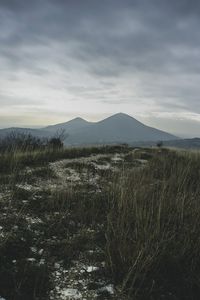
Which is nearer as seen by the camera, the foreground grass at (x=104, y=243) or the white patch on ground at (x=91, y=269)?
the foreground grass at (x=104, y=243)

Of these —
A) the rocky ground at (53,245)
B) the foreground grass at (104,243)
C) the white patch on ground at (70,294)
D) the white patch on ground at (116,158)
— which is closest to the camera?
the white patch on ground at (70,294)

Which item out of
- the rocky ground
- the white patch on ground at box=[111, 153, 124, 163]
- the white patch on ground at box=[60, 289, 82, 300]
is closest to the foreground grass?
the rocky ground

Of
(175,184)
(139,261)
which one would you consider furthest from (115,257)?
(175,184)

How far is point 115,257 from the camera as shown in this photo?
476cm

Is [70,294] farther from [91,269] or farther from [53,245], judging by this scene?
[53,245]

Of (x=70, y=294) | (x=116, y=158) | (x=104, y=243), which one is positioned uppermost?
(x=116, y=158)

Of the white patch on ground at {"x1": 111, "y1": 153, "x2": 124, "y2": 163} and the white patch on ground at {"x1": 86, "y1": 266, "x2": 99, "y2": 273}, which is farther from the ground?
the white patch on ground at {"x1": 111, "y1": 153, "x2": 124, "y2": 163}

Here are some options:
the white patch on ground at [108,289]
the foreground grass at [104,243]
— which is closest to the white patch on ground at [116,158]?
the foreground grass at [104,243]

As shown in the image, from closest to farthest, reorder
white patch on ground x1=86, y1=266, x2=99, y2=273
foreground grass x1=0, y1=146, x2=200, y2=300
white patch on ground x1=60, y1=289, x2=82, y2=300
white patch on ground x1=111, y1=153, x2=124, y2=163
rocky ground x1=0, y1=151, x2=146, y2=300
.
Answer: white patch on ground x1=60, y1=289, x2=82, y2=300, rocky ground x1=0, y1=151, x2=146, y2=300, foreground grass x1=0, y1=146, x2=200, y2=300, white patch on ground x1=86, y1=266, x2=99, y2=273, white patch on ground x1=111, y1=153, x2=124, y2=163

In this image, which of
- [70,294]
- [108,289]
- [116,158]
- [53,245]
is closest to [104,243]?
[53,245]

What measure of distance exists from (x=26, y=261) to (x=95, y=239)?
129cm

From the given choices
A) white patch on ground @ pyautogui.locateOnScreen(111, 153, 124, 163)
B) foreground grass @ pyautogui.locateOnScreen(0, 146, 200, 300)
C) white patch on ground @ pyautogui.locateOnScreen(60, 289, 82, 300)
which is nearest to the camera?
white patch on ground @ pyautogui.locateOnScreen(60, 289, 82, 300)

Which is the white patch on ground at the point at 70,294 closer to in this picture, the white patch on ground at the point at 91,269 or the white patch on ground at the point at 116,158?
the white patch on ground at the point at 91,269

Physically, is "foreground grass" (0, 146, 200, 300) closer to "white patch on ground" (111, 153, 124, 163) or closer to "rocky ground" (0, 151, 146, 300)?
"rocky ground" (0, 151, 146, 300)
